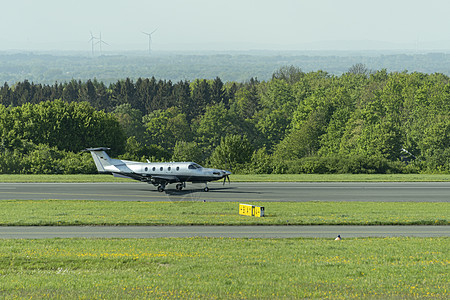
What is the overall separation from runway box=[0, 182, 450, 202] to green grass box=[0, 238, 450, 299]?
1733cm

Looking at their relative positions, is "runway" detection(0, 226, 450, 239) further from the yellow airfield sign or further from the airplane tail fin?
the airplane tail fin

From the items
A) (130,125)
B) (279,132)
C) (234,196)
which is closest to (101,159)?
(234,196)

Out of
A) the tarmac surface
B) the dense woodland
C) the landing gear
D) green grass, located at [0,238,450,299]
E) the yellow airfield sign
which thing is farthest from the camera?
the dense woodland

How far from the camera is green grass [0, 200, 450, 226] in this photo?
91.9 ft

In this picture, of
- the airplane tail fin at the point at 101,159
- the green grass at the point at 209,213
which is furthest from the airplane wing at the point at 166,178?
the green grass at the point at 209,213

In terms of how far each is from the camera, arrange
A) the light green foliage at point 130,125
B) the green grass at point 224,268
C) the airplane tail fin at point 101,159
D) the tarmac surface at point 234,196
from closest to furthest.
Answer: the green grass at point 224,268
the tarmac surface at point 234,196
the airplane tail fin at point 101,159
the light green foliage at point 130,125

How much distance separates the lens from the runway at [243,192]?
40062mm

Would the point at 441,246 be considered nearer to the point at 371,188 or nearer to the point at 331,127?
the point at 371,188

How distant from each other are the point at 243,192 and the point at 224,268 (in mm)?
26199

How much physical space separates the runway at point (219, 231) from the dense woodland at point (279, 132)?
1479 inches

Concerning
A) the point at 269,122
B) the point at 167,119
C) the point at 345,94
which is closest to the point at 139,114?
the point at 167,119

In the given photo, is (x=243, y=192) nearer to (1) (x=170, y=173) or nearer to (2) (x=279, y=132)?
(1) (x=170, y=173)

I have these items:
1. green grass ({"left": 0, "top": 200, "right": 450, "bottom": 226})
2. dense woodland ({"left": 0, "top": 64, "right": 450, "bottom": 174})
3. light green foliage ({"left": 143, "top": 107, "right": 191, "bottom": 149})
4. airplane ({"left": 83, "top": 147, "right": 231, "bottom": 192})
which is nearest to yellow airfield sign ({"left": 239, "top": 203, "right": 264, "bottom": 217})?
green grass ({"left": 0, "top": 200, "right": 450, "bottom": 226})

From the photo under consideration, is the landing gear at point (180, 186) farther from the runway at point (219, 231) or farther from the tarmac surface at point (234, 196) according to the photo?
the runway at point (219, 231)
